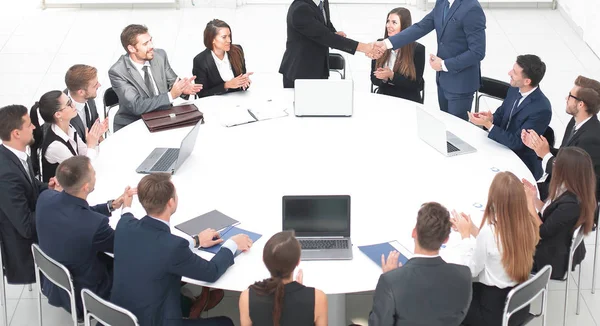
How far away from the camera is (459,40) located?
6441 millimetres

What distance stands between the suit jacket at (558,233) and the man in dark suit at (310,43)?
2.72 meters

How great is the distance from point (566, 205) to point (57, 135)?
320cm

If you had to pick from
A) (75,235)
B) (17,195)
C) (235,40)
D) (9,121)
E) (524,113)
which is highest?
(235,40)

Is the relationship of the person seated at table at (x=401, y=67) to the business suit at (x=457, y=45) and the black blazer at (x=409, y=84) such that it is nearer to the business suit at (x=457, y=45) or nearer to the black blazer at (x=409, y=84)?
the black blazer at (x=409, y=84)

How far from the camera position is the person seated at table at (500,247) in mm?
4137

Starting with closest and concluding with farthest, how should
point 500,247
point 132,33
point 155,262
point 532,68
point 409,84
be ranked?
point 155,262 < point 500,247 < point 532,68 < point 132,33 < point 409,84

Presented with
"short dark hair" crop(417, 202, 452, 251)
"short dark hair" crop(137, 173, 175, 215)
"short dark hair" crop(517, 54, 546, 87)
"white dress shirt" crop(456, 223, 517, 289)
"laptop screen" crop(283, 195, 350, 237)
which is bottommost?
"white dress shirt" crop(456, 223, 517, 289)

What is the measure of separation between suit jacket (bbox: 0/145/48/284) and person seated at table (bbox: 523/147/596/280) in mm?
2825

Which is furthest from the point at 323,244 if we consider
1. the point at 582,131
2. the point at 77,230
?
the point at 582,131

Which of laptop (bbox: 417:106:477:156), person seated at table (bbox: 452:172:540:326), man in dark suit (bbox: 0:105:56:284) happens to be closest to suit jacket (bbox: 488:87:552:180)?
laptop (bbox: 417:106:477:156)

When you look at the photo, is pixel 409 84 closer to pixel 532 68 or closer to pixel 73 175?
pixel 532 68

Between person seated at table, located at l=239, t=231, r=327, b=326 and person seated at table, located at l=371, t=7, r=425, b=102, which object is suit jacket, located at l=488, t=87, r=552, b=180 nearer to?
person seated at table, located at l=371, t=7, r=425, b=102

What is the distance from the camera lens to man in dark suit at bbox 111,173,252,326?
4.06m

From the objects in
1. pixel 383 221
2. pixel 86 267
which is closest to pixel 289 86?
pixel 383 221
